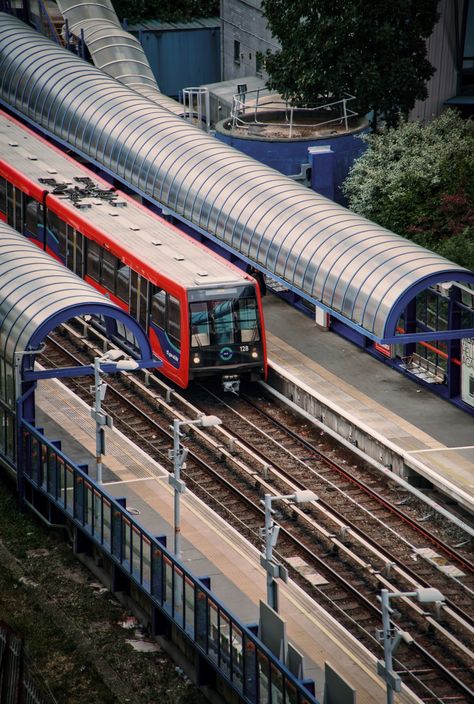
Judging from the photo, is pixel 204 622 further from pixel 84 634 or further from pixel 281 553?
pixel 281 553

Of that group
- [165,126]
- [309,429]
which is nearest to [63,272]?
[309,429]

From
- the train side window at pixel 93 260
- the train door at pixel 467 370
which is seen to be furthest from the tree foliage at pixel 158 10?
the train door at pixel 467 370

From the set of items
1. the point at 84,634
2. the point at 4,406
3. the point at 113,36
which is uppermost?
the point at 113,36

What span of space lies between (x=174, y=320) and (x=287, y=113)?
21.2 meters

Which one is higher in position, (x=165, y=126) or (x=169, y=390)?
(x=165, y=126)

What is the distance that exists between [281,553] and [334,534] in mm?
1619

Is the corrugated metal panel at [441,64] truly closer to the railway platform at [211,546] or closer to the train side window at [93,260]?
the train side window at [93,260]

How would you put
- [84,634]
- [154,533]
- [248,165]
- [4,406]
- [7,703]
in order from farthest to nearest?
1. [248,165]
2. [4,406]
3. [154,533]
4. [84,634]
5. [7,703]

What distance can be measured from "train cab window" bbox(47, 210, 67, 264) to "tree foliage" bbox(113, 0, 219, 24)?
28.0 meters

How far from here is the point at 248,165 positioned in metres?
57.3

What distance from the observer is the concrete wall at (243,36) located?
74.4 m

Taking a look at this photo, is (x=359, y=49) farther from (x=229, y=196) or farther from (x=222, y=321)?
(x=222, y=321)

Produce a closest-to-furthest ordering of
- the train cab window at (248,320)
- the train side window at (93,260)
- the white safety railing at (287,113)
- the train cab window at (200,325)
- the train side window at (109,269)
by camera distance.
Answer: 1. the train cab window at (200,325)
2. the train cab window at (248,320)
3. the train side window at (109,269)
4. the train side window at (93,260)
5. the white safety railing at (287,113)

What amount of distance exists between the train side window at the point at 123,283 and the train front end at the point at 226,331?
421 centimetres
